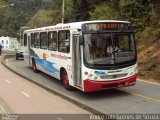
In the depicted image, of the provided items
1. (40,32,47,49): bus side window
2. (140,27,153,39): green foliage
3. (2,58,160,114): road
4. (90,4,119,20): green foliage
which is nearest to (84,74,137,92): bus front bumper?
(2,58,160,114): road

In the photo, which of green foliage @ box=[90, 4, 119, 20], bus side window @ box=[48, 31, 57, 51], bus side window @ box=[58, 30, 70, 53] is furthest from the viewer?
green foliage @ box=[90, 4, 119, 20]

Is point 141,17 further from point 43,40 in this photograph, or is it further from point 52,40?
point 52,40

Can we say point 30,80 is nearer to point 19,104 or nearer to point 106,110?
point 19,104

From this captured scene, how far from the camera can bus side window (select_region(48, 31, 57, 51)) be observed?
54.4 ft

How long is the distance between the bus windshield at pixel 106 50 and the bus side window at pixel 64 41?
1937 millimetres

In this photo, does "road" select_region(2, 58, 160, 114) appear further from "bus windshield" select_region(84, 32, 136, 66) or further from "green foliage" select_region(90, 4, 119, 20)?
"green foliage" select_region(90, 4, 119, 20)

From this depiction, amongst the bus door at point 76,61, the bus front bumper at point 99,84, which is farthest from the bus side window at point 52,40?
the bus front bumper at point 99,84

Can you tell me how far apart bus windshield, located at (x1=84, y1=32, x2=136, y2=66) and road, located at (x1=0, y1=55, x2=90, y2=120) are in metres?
1.80

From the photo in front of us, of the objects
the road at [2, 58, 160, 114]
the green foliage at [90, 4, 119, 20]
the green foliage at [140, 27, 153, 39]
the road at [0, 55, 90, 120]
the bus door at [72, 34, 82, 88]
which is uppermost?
the green foliage at [90, 4, 119, 20]

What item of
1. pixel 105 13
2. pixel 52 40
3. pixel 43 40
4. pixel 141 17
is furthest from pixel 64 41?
pixel 105 13

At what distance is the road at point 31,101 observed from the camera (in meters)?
11.2

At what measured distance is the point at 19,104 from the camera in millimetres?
12484

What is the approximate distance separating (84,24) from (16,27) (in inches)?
5039

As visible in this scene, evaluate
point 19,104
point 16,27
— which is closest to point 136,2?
point 19,104
